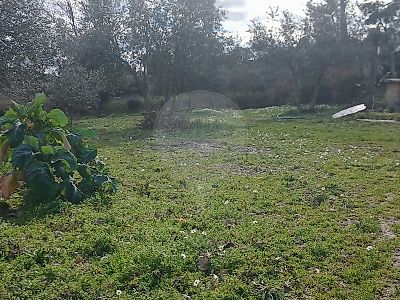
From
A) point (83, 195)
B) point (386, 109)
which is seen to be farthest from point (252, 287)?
point (386, 109)

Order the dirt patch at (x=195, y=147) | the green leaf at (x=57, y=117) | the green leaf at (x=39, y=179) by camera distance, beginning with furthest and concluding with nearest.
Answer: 1. the dirt patch at (x=195, y=147)
2. the green leaf at (x=57, y=117)
3. the green leaf at (x=39, y=179)

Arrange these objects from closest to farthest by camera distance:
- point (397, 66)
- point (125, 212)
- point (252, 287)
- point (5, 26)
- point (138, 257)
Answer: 1. point (252, 287)
2. point (138, 257)
3. point (125, 212)
4. point (5, 26)
5. point (397, 66)

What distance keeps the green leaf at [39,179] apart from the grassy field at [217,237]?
187 millimetres

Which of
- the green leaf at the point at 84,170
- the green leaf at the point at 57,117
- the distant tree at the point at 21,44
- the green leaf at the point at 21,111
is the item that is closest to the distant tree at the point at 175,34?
the distant tree at the point at 21,44

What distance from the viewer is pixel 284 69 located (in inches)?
1049

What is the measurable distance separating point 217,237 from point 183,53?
45.7 feet

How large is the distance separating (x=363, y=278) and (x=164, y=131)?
38.7 ft

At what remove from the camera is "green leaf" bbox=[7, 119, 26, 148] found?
17.3 ft

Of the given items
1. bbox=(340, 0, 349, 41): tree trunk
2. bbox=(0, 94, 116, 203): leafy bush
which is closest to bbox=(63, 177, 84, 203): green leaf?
bbox=(0, 94, 116, 203): leafy bush

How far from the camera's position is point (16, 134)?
5273 millimetres

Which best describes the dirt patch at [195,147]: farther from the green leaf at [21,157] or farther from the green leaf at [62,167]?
the green leaf at [21,157]

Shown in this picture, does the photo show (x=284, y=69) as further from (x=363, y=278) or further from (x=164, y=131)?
(x=363, y=278)

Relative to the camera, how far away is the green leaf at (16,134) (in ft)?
17.3

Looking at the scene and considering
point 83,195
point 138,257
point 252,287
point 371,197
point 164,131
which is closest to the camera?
point 252,287
